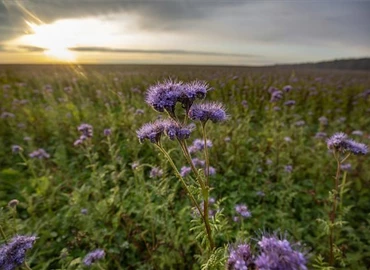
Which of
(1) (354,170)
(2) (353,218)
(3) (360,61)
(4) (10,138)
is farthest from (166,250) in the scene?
(3) (360,61)

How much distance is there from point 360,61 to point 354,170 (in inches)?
2291

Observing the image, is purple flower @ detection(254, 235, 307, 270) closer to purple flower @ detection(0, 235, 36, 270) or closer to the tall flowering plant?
the tall flowering plant

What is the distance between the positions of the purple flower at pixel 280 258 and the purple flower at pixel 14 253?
5.03 ft

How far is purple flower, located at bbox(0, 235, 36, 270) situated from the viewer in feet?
5.55

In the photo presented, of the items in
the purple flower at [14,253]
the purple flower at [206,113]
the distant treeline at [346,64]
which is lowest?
the distant treeline at [346,64]

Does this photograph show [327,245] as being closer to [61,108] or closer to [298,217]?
[298,217]

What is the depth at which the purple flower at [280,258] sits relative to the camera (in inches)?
39.0

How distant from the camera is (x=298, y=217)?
159 inches

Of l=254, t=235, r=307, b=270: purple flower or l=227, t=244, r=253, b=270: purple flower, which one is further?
l=227, t=244, r=253, b=270: purple flower

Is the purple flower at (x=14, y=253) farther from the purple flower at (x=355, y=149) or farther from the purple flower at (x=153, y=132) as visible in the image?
the purple flower at (x=355, y=149)

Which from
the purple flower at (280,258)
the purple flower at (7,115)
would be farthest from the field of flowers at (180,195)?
the purple flower at (7,115)

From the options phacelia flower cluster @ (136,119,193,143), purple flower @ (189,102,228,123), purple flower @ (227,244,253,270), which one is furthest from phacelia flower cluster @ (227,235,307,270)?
purple flower @ (189,102,228,123)

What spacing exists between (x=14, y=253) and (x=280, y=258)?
1.66 meters

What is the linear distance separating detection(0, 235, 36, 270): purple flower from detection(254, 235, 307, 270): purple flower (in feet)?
5.03
